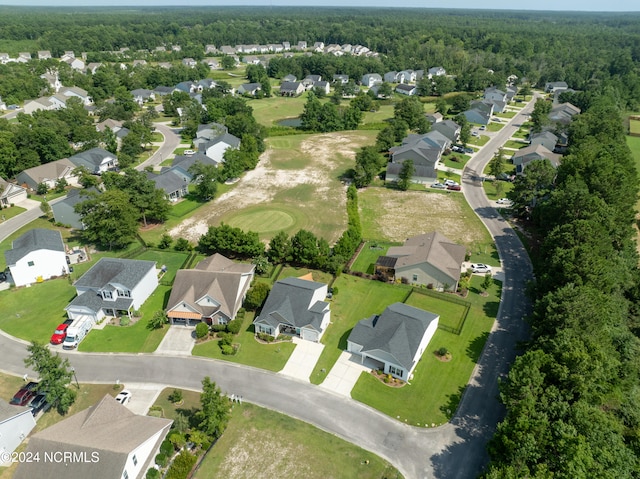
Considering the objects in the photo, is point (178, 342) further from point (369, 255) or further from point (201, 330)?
point (369, 255)

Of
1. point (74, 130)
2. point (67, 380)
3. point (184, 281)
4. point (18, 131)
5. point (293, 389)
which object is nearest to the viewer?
point (67, 380)

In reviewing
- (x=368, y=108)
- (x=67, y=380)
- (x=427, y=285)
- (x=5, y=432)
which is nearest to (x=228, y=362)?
(x=67, y=380)

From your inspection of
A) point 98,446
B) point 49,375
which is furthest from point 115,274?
point 98,446

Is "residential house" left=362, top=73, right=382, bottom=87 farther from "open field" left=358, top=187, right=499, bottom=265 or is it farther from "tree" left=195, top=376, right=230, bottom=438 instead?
"tree" left=195, top=376, right=230, bottom=438

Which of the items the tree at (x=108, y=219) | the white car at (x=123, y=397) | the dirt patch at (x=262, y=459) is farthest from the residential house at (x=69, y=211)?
the dirt patch at (x=262, y=459)

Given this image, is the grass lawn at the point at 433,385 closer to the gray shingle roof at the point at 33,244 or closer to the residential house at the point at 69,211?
the gray shingle roof at the point at 33,244

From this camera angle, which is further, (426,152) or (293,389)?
(426,152)

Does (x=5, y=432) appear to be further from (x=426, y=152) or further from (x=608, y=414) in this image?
(x=426, y=152)
